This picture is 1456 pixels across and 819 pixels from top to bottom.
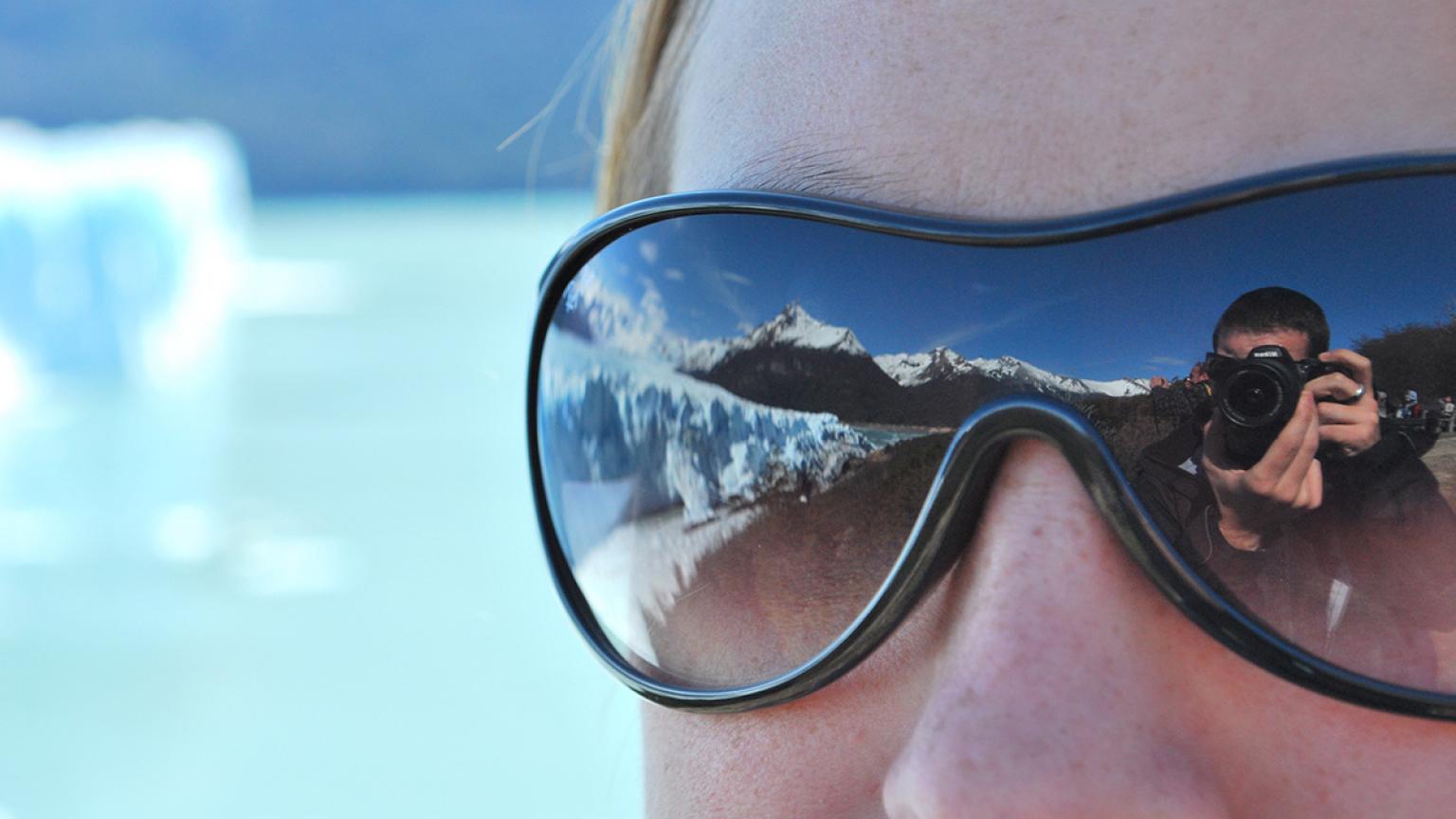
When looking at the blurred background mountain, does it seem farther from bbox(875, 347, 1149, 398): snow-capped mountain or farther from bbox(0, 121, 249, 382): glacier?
bbox(875, 347, 1149, 398): snow-capped mountain

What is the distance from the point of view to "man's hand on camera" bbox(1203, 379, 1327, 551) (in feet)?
2.14

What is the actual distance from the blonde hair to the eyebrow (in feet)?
0.63

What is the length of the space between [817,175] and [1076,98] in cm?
17

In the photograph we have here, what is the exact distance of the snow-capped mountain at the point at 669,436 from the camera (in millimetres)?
794

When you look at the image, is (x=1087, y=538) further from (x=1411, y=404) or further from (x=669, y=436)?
(x=669, y=436)

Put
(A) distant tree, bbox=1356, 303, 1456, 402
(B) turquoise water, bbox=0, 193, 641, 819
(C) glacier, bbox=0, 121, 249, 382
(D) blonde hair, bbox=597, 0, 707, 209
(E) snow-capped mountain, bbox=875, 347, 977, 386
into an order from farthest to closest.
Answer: (C) glacier, bbox=0, 121, 249, 382, (B) turquoise water, bbox=0, 193, 641, 819, (D) blonde hair, bbox=597, 0, 707, 209, (E) snow-capped mountain, bbox=875, 347, 977, 386, (A) distant tree, bbox=1356, 303, 1456, 402

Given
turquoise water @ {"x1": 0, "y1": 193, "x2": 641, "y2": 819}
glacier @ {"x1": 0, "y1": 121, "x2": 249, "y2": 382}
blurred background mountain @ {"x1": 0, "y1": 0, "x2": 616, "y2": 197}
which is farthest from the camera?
blurred background mountain @ {"x1": 0, "y1": 0, "x2": 616, "y2": 197}

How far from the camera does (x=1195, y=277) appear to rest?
26.5 inches

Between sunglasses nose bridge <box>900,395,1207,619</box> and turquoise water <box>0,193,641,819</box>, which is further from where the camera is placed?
turquoise water <box>0,193,641,819</box>

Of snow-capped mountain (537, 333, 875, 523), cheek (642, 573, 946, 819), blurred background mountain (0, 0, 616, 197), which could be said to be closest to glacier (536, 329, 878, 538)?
snow-capped mountain (537, 333, 875, 523)

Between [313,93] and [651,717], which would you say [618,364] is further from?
[313,93]

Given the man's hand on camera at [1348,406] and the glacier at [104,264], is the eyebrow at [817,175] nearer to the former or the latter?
the man's hand on camera at [1348,406]

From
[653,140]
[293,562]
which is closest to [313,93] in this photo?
[293,562]

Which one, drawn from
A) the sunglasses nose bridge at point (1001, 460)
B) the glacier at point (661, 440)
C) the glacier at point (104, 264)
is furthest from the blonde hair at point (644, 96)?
the glacier at point (104, 264)
